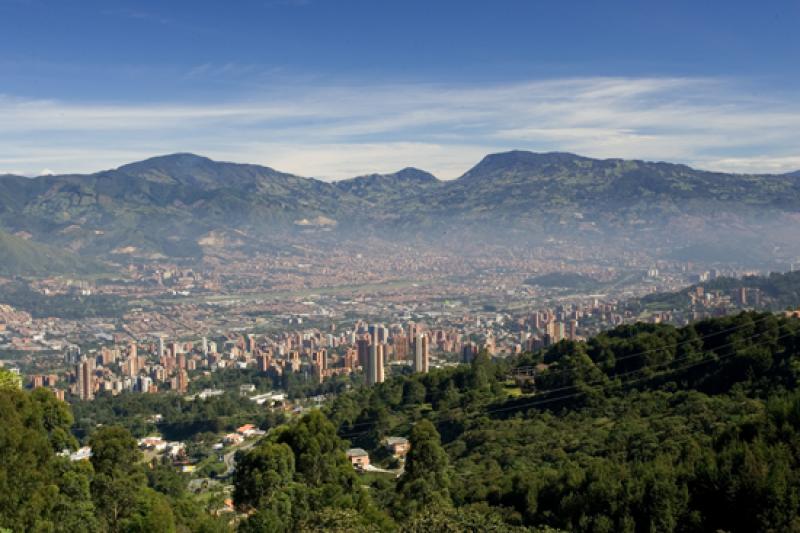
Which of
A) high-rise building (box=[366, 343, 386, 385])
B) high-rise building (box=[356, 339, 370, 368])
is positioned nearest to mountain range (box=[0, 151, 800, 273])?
Answer: high-rise building (box=[356, 339, 370, 368])

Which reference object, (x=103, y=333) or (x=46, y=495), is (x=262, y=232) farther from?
(x=46, y=495)

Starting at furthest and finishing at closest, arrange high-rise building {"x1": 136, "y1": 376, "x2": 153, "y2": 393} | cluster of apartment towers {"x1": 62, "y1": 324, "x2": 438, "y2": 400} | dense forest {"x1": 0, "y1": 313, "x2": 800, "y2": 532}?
high-rise building {"x1": 136, "y1": 376, "x2": 153, "y2": 393}
cluster of apartment towers {"x1": 62, "y1": 324, "x2": 438, "y2": 400}
dense forest {"x1": 0, "y1": 313, "x2": 800, "y2": 532}

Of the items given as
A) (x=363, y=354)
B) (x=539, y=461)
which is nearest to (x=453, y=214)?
(x=363, y=354)

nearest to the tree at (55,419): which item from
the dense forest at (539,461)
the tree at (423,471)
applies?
the dense forest at (539,461)

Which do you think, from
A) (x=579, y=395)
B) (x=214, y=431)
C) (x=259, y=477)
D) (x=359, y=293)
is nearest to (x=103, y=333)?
(x=359, y=293)

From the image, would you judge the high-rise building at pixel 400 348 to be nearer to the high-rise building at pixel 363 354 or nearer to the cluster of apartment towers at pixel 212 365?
the cluster of apartment towers at pixel 212 365

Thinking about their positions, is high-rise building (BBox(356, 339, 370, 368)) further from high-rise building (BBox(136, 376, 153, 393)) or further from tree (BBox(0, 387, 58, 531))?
tree (BBox(0, 387, 58, 531))

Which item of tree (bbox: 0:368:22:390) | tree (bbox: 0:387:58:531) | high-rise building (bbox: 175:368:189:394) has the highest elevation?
tree (bbox: 0:368:22:390)
